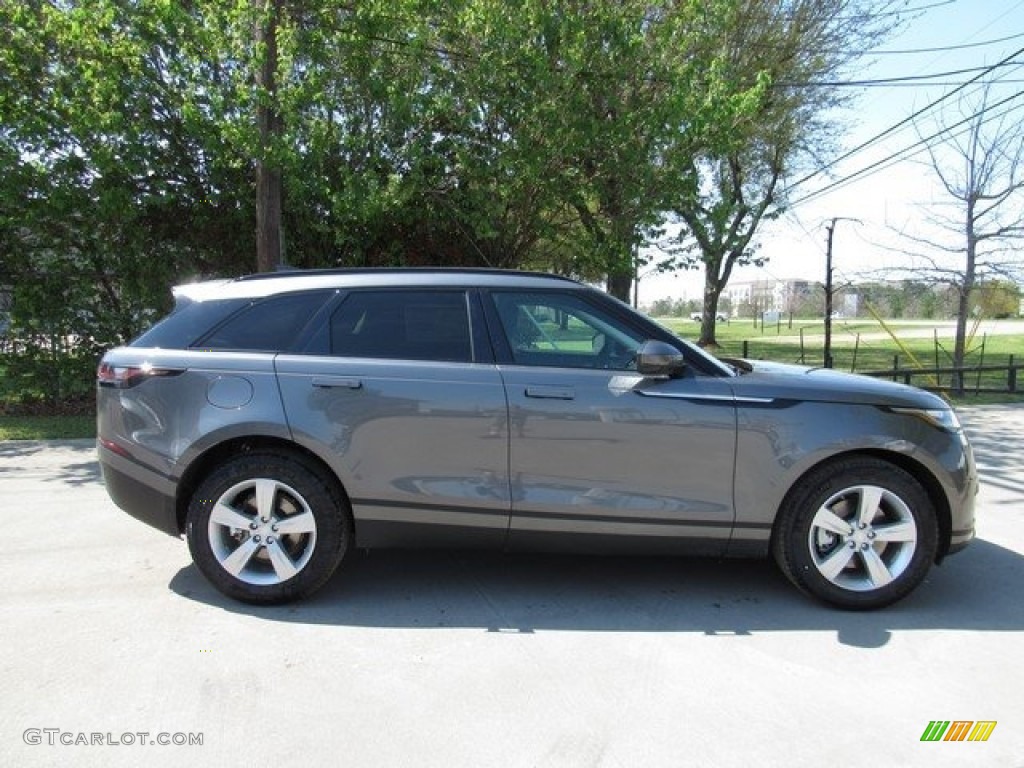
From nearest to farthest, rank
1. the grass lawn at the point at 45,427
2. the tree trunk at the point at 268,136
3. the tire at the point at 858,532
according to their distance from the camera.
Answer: the tire at the point at 858,532 → the tree trunk at the point at 268,136 → the grass lawn at the point at 45,427

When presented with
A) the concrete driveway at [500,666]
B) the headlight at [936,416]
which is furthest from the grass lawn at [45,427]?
the headlight at [936,416]

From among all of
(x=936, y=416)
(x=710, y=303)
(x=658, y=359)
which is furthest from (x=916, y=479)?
(x=710, y=303)

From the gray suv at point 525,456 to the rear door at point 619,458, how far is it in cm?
1

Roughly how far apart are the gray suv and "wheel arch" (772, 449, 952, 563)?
0.04ft

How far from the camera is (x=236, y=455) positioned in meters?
3.79

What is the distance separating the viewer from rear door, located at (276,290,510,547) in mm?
3639

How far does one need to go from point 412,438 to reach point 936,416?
2.71 m

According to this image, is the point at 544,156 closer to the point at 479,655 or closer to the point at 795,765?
the point at 479,655

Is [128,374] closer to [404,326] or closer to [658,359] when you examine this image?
[404,326]

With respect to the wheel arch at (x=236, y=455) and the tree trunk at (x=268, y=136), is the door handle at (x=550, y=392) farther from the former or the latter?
the tree trunk at (x=268, y=136)

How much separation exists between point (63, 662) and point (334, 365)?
1.78 metres

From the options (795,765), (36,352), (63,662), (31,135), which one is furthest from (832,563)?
(36,352)

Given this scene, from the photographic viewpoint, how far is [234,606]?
12.4 ft

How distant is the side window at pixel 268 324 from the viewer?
151 inches
